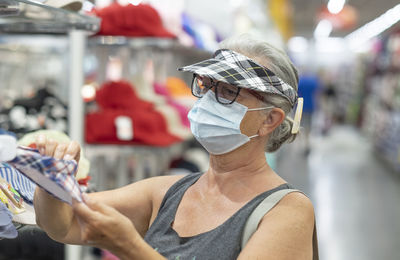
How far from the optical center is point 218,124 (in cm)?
173

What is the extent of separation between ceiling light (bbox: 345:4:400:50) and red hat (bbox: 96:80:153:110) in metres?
9.98

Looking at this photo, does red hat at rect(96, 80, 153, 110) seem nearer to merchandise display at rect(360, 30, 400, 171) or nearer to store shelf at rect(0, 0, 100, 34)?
store shelf at rect(0, 0, 100, 34)

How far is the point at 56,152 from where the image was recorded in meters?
1.37

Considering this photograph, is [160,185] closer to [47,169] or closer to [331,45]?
[47,169]

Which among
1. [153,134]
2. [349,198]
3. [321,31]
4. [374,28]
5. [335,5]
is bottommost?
[349,198]

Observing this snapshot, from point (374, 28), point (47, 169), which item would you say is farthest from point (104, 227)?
point (374, 28)

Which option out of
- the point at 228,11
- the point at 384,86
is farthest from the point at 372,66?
the point at 228,11

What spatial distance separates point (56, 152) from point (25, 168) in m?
0.18

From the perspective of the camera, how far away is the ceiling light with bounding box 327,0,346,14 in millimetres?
16691

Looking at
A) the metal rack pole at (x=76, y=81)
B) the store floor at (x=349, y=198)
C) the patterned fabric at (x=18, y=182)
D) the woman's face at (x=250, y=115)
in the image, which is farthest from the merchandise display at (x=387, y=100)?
the patterned fabric at (x=18, y=182)

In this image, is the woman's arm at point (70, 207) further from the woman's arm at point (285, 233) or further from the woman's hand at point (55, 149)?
the woman's arm at point (285, 233)

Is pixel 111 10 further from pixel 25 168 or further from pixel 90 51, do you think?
pixel 25 168

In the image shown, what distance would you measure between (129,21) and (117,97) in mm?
561

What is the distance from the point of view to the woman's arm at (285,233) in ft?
4.69
